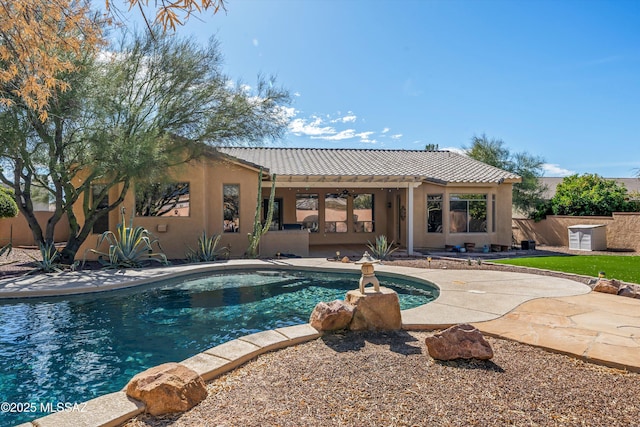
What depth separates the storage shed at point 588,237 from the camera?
674 inches

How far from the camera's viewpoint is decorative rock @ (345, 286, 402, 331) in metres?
5.30

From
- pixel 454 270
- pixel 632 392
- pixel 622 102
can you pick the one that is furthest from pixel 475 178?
pixel 632 392

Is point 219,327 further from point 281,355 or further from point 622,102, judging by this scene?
point 622,102

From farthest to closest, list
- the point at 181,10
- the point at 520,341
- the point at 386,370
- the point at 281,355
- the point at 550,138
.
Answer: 1. the point at 550,138
2. the point at 520,341
3. the point at 281,355
4. the point at 386,370
5. the point at 181,10

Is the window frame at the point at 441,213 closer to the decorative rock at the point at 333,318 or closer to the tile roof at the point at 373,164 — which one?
the tile roof at the point at 373,164

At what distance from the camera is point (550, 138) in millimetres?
25172

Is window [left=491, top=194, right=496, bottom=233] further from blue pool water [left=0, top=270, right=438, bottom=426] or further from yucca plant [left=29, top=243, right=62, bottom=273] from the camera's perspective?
yucca plant [left=29, top=243, right=62, bottom=273]

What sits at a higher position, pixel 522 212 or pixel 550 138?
pixel 550 138

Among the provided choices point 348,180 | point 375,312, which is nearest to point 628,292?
point 375,312

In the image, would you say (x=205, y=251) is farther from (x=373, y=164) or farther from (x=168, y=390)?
(x=168, y=390)

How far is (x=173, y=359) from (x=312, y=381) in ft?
7.99

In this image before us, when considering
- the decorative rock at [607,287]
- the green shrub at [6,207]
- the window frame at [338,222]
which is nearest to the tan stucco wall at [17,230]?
the green shrub at [6,207]

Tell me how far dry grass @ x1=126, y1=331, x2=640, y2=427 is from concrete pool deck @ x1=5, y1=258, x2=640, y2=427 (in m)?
0.25

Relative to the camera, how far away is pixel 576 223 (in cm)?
1925
